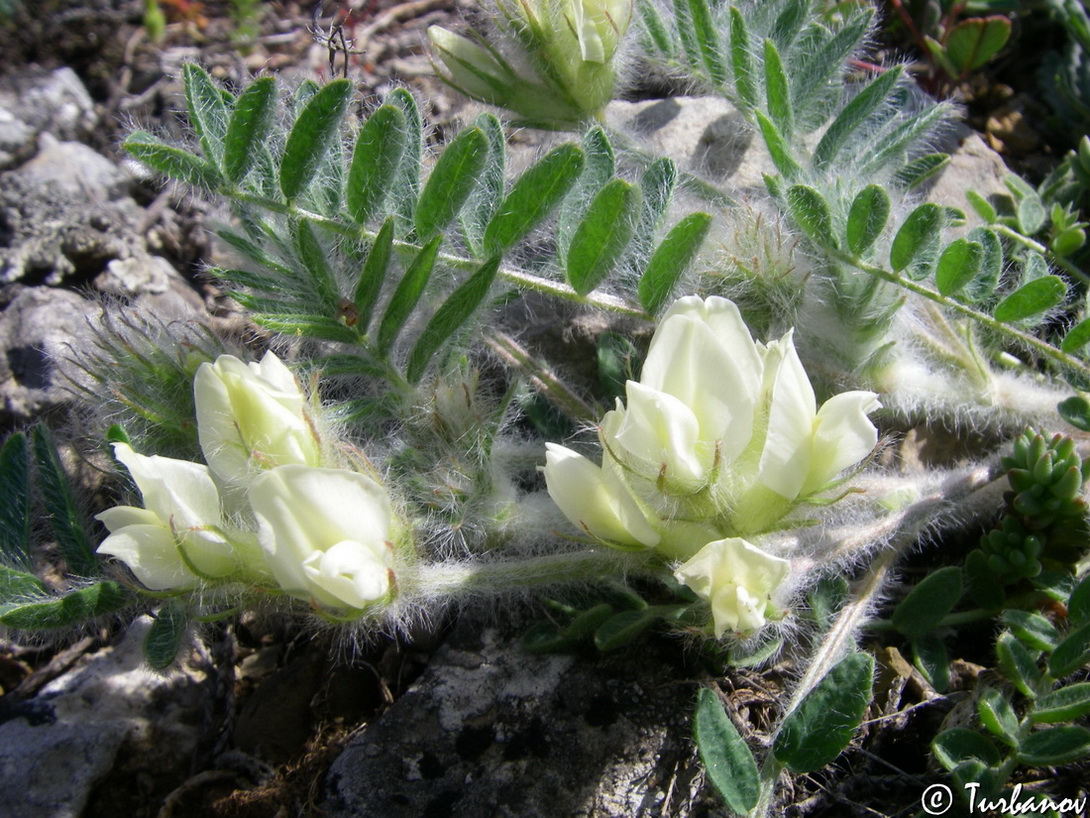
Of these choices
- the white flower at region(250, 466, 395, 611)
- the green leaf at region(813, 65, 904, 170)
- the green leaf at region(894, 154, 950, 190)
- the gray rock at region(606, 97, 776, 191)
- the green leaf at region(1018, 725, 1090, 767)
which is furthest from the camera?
the gray rock at region(606, 97, 776, 191)

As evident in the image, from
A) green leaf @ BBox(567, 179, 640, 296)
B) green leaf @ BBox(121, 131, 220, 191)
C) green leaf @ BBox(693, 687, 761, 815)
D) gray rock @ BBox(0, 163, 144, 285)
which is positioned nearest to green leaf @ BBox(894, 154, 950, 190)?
green leaf @ BBox(567, 179, 640, 296)

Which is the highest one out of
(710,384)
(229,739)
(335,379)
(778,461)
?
(710,384)

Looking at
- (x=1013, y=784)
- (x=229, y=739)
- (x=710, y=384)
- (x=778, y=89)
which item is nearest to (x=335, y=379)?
(x=229, y=739)

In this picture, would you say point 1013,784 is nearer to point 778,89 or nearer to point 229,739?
point 778,89

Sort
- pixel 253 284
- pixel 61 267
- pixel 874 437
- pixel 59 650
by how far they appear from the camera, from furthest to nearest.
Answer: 1. pixel 61 267
2. pixel 59 650
3. pixel 253 284
4. pixel 874 437

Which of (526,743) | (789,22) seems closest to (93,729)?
(526,743)

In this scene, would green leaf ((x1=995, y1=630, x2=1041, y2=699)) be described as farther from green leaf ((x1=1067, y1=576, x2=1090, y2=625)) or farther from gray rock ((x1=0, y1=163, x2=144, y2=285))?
gray rock ((x1=0, y1=163, x2=144, y2=285))
